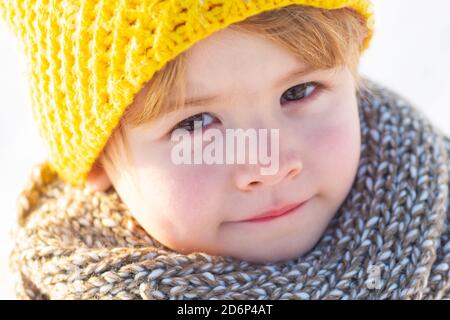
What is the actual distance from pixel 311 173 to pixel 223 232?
181mm

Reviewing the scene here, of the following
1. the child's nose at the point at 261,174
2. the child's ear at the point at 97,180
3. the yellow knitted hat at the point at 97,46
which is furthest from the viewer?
the child's ear at the point at 97,180

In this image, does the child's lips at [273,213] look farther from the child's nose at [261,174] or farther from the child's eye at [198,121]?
the child's eye at [198,121]

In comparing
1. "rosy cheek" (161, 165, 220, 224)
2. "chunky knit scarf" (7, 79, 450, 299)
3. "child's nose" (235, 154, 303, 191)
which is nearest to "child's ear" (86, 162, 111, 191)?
"chunky knit scarf" (7, 79, 450, 299)

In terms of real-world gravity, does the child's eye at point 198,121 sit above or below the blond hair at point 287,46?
below

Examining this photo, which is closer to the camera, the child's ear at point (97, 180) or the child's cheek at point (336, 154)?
the child's cheek at point (336, 154)

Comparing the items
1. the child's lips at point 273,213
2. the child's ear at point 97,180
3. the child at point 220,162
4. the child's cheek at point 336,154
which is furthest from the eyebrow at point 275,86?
the child's ear at point 97,180

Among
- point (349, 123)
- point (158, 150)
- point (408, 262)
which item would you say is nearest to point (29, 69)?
point (158, 150)

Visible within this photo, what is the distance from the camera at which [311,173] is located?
120 centimetres

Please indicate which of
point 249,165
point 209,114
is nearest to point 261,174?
point 249,165

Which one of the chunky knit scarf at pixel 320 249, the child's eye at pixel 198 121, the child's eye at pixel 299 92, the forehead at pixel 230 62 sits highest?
the forehead at pixel 230 62

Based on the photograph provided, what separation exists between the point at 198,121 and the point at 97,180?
1.00 feet

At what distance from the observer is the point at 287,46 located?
3.68 ft

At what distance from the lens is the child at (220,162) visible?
1090 millimetres

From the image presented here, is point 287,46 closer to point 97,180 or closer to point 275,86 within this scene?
point 275,86
